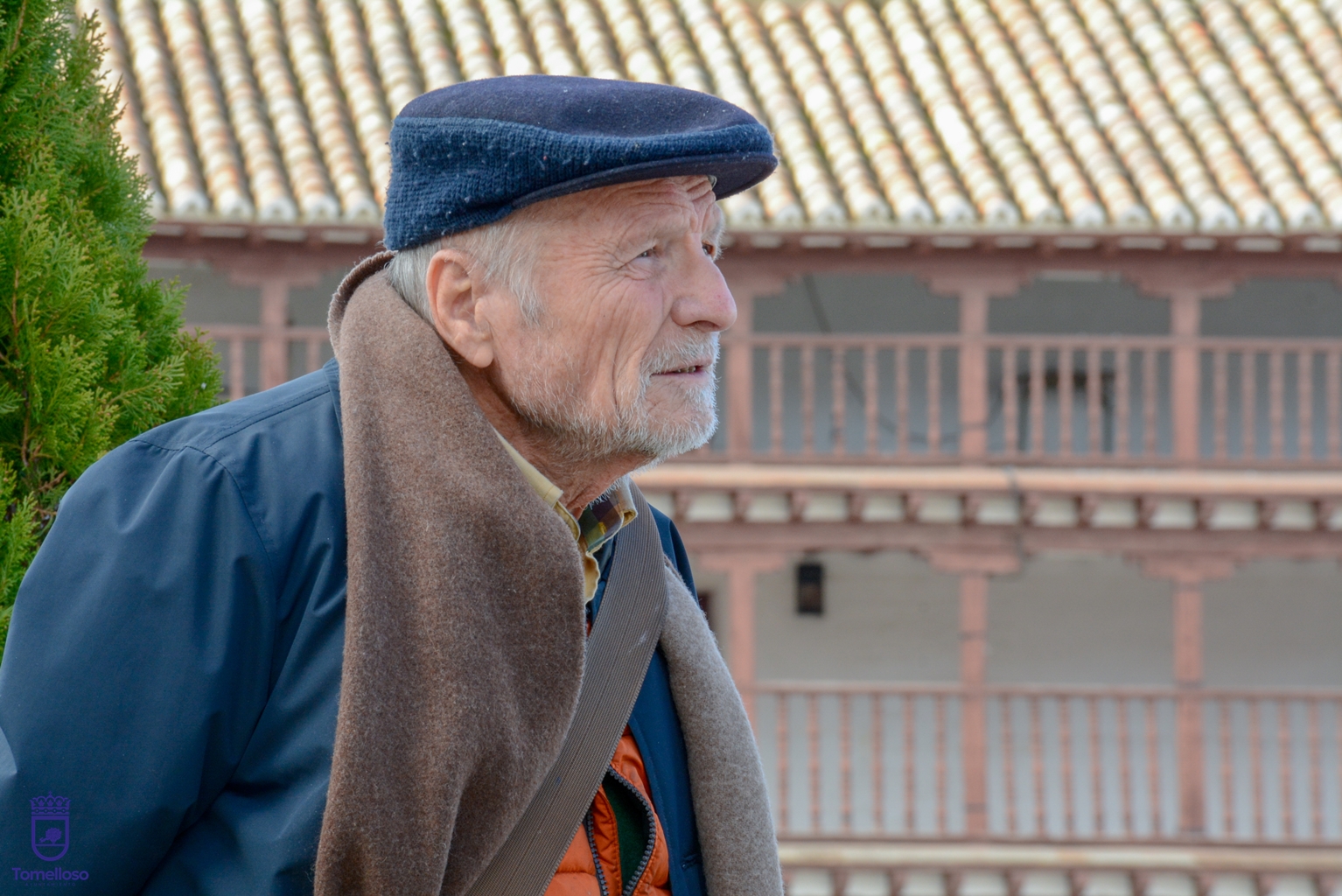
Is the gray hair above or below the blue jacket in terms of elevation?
above

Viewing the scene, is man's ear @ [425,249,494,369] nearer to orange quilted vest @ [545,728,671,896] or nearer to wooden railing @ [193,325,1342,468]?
orange quilted vest @ [545,728,671,896]

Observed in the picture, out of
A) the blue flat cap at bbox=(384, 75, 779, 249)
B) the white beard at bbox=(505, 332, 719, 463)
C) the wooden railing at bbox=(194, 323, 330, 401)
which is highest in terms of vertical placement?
the blue flat cap at bbox=(384, 75, 779, 249)

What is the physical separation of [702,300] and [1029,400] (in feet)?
33.8

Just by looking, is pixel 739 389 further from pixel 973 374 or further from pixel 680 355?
pixel 680 355

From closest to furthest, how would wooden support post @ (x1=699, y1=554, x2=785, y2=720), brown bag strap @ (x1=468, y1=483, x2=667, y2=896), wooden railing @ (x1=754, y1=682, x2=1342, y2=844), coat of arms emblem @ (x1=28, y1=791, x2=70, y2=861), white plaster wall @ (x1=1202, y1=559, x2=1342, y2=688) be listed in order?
1. coat of arms emblem @ (x1=28, y1=791, x2=70, y2=861)
2. brown bag strap @ (x1=468, y1=483, x2=667, y2=896)
3. wooden support post @ (x1=699, y1=554, x2=785, y2=720)
4. wooden railing @ (x1=754, y1=682, x2=1342, y2=844)
5. white plaster wall @ (x1=1202, y1=559, x2=1342, y2=688)

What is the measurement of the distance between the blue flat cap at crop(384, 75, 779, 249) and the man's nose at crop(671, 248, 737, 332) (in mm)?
92

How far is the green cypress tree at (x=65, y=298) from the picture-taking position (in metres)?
1.78

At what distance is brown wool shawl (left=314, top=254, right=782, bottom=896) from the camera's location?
3.99ft

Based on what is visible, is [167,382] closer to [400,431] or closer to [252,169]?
[400,431]

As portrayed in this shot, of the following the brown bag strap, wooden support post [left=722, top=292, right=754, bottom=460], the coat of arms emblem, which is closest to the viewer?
the coat of arms emblem

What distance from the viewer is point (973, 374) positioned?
Answer: 1010 centimetres

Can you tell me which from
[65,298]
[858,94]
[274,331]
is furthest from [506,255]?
[858,94]

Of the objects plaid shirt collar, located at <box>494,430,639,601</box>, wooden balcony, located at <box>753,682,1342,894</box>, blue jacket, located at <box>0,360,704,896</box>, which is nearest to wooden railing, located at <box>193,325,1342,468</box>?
wooden balcony, located at <box>753,682,1342,894</box>

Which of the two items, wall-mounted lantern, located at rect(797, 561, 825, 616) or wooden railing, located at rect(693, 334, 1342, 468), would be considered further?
wall-mounted lantern, located at rect(797, 561, 825, 616)
